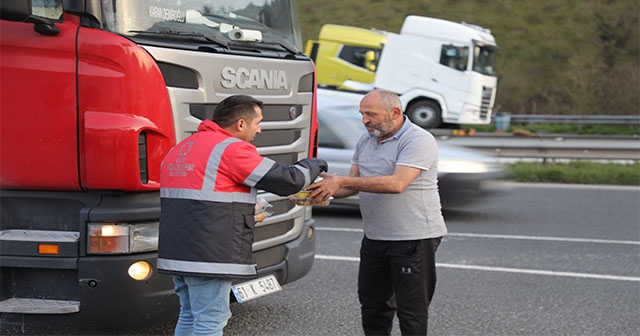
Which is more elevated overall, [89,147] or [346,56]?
[89,147]

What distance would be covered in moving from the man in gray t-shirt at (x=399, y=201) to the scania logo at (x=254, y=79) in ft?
2.99

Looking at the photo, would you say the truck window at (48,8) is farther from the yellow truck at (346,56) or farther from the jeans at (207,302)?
the yellow truck at (346,56)

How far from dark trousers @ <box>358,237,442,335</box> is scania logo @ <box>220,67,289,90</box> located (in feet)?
4.11

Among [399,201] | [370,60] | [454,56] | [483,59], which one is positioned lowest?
[370,60]

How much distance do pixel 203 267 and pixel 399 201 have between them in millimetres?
1231

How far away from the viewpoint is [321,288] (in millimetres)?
7141

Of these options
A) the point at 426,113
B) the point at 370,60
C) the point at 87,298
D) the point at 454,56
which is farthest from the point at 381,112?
the point at 370,60

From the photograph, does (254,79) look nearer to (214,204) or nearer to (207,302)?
(214,204)

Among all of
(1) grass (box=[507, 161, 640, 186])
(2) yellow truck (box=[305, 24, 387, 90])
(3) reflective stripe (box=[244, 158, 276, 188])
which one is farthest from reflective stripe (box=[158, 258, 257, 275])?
(2) yellow truck (box=[305, 24, 387, 90])

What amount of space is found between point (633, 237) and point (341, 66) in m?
18.1

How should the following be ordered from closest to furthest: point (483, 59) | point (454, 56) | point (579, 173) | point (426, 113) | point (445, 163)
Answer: point (445, 163) → point (579, 173) → point (454, 56) → point (426, 113) → point (483, 59)

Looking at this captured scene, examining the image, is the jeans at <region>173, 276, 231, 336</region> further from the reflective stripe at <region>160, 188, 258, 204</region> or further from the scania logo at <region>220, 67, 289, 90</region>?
the scania logo at <region>220, 67, 289, 90</region>

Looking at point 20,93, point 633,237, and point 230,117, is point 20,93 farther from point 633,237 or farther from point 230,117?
point 633,237

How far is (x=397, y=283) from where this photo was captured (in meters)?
4.62
